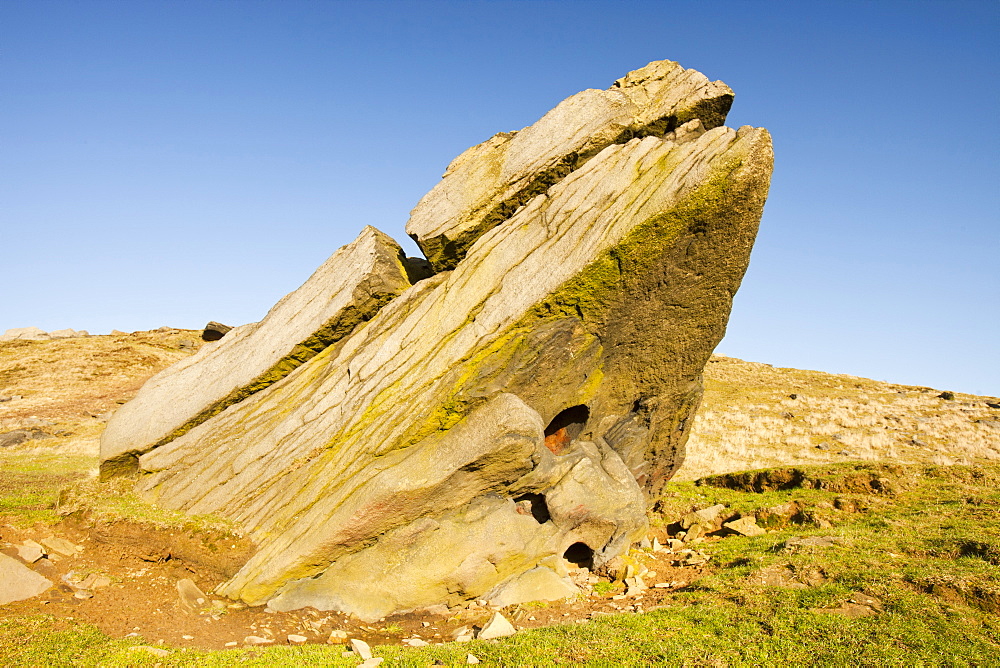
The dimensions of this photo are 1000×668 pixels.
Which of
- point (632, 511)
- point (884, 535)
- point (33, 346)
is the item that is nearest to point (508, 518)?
point (632, 511)

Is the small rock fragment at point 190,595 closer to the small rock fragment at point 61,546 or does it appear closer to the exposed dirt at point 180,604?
the exposed dirt at point 180,604

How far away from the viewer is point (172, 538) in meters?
16.7

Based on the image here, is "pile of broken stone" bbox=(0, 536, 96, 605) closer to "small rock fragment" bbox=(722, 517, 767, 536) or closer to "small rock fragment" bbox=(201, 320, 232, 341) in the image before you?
"small rock fragment" bbox=(722, 517, 767, 536)

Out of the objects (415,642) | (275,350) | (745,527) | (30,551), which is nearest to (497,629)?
(415,642)

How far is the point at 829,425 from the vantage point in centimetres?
4581

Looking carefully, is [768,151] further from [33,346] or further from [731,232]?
[33,346]

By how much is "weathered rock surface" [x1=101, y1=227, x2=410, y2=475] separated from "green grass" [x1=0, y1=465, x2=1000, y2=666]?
29.4 ft

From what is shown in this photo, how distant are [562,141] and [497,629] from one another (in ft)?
49.8

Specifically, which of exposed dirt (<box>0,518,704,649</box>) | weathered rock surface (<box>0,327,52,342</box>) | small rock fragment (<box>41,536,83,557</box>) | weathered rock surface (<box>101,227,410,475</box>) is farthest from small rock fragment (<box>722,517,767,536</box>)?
weathered rock surface (<box>0,327,52,342</box>)

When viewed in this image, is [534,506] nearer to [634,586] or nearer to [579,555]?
[579,555]

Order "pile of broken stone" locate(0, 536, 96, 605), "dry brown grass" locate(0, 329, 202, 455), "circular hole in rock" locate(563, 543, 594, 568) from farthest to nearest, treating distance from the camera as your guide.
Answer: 1. "dry brown grass" locate(0, 329, 202, 455)
2. "circular hole in rock" locate(563, 543, 594, 568)
3. "pile of broken stone" locate(0, 536, 96, 605)

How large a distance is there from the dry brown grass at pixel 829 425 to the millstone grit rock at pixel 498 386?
50.0ft

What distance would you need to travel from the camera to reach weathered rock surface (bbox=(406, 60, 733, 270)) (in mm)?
20062

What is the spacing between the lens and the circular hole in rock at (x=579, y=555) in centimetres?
1839
